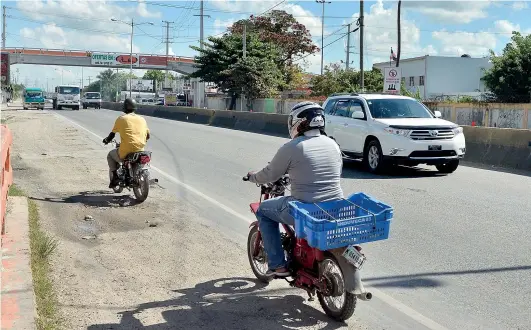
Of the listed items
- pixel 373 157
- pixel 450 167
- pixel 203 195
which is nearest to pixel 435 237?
pixel 203 195

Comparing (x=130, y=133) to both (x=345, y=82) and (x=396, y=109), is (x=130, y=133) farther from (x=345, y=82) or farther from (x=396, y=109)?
(x=345, y=82)

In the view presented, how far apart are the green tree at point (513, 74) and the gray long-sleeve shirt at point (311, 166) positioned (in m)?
38.4

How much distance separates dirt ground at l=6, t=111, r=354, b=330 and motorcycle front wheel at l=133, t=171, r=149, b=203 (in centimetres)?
14

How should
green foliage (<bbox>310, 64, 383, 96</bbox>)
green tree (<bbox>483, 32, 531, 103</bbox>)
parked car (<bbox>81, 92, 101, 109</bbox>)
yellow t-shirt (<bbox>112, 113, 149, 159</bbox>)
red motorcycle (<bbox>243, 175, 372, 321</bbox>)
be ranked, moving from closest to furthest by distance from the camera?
red motorcycle (<bbox>243, 175, 372, 321</bbox>)
yellow t-shirt (<bbox>112, 113, 149, 159</bbox>)
green tree (<bbox>483, 32, 531, 103</bbox>)
green foliage (<bbox>310, 64, 383, 96</bbox>)
parked car (<bbox>81, 92, 101, 109</bbox>)

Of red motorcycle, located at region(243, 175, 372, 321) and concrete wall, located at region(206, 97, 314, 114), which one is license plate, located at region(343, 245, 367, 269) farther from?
concrete wall, located at region(206, 97, 314, 114)

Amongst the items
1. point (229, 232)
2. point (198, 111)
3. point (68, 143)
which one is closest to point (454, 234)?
point (229, 232)

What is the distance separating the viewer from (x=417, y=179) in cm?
1273

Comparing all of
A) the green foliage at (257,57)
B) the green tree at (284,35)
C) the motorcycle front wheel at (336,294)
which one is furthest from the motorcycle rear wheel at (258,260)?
the green tree at (284,35)

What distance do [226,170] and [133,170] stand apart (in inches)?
161

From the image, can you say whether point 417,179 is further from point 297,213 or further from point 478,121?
point 478,121

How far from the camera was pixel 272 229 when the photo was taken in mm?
5324

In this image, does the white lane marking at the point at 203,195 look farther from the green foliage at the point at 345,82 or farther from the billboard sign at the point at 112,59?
the billboard sign at the point at 112,59

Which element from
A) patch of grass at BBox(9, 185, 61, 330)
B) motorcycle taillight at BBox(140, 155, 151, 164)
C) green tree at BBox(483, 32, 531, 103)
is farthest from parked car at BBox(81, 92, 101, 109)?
patch of grass at BBox(9, 185, 61, 330)

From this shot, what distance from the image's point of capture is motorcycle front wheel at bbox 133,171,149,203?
9.80m
